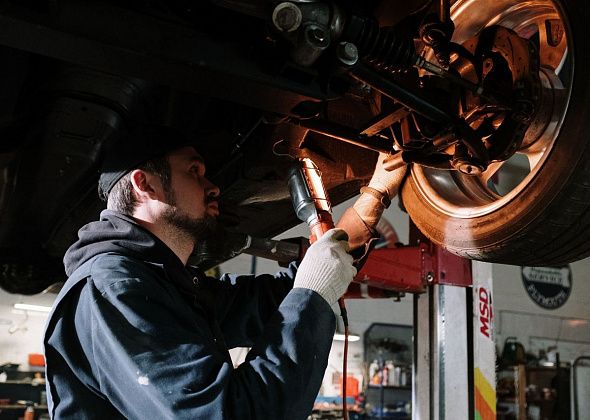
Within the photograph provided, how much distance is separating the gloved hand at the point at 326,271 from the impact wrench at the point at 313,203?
103mm

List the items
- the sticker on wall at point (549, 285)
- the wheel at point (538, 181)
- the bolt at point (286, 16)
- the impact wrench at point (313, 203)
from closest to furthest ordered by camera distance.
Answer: the bolt at point (286, 16), the wheel at point (538, 181), the impact wrench at point (313, 203), the sticker on wall at point (549, 285)

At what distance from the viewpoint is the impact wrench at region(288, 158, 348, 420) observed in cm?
122

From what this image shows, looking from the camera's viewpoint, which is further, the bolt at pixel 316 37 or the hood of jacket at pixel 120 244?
the hood of jacket at pixel 120 244

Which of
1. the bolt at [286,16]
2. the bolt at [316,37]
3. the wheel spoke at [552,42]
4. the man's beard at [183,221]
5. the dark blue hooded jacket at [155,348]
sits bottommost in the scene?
the dark blue hooded jacket at [155,348]

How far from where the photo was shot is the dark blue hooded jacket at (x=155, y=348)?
0.89 m

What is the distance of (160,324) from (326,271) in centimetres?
29

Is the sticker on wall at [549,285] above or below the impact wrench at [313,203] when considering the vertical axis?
above

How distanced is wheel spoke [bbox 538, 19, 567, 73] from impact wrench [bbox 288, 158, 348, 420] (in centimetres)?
56

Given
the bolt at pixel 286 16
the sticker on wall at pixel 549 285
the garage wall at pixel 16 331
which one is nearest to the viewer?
the bolt at pixel 286 16

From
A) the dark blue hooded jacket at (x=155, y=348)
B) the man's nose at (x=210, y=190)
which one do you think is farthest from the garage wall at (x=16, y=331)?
the dark blue hooded jacket at (x=155, y=348)

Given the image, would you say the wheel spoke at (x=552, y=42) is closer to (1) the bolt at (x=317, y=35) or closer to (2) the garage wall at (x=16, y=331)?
(1) the bolt at (x=317, y=35)

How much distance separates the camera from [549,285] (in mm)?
8062

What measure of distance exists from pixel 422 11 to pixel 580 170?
1.41 feet

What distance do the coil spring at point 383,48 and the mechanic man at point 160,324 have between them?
1.10ft
